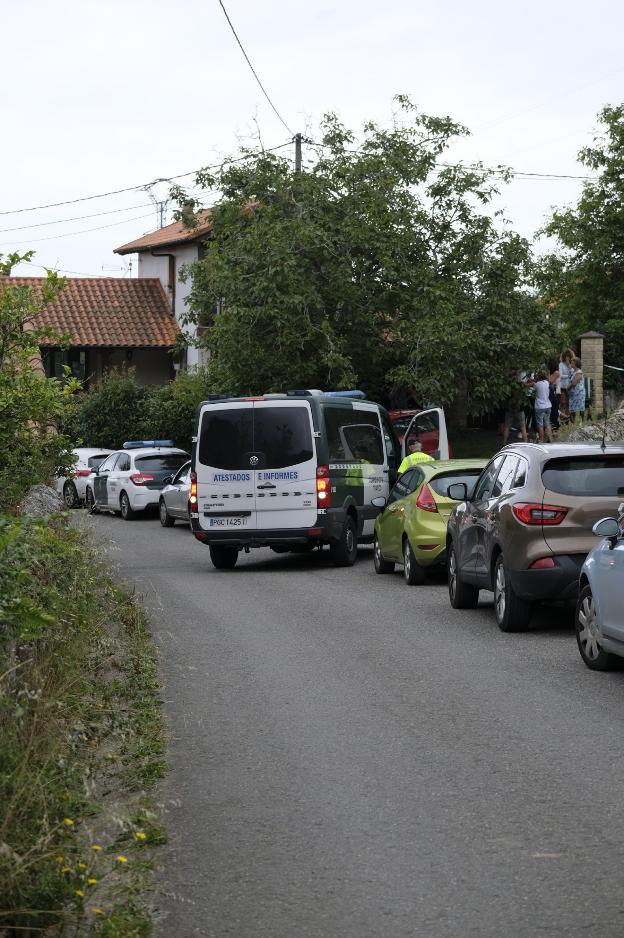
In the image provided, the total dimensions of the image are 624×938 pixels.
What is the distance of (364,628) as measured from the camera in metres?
13.7

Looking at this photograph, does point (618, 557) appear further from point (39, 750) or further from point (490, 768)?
point (39, 750)

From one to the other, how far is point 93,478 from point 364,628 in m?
23.0

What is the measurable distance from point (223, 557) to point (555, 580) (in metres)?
9.56

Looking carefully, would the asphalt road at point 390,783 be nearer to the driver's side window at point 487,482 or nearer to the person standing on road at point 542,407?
the driver's side window at point 487,482

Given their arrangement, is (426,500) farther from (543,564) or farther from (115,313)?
(115,313)

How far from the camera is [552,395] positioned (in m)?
33.4

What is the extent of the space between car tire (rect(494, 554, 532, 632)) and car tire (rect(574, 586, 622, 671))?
191cm

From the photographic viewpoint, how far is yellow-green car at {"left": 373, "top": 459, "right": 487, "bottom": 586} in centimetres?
1767

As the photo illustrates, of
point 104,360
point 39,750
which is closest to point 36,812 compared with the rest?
point 39,750

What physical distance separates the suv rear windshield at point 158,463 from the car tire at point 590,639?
2283cm

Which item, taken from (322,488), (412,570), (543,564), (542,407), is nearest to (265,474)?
(322,488)

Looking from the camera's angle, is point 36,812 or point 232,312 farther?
point 232,312

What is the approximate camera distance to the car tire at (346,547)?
21.2 metres

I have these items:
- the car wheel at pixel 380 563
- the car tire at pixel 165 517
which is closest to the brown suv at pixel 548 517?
the car wheel at pixel 380 563
